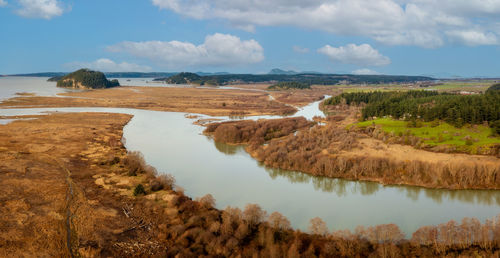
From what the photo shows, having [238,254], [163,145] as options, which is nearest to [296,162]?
[238,254]

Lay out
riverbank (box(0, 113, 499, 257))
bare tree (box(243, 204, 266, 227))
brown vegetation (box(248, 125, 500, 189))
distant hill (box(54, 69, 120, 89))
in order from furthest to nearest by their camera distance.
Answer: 1. distant hill (box(54, 69, 120, 89))
2. brown vegetation (box(248, 125, 500, 189))
3. bare tree (box(243, 204, 266, 227))
4. riverbank (box(0, 113, 499, 257))

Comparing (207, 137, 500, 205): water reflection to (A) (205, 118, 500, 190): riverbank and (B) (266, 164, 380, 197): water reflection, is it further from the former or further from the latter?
(A) (205, 118, 500, 190): riverbank

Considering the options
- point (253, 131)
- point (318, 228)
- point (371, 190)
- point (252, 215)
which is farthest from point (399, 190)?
point (253, 131)

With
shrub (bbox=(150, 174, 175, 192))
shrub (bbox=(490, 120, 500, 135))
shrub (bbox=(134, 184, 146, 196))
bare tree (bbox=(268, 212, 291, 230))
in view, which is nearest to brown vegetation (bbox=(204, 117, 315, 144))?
shrub (bbox=(150, 174, 175, 192))

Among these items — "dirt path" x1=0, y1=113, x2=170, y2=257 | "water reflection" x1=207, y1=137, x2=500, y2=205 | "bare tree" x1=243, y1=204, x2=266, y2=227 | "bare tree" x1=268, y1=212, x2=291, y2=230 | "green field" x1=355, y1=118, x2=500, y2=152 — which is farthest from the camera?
"green field" x1=355, y1=118, x2=500, y2=152

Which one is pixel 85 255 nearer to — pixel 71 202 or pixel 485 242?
pixel 71 202

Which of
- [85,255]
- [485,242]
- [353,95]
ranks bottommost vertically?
[85,255]
